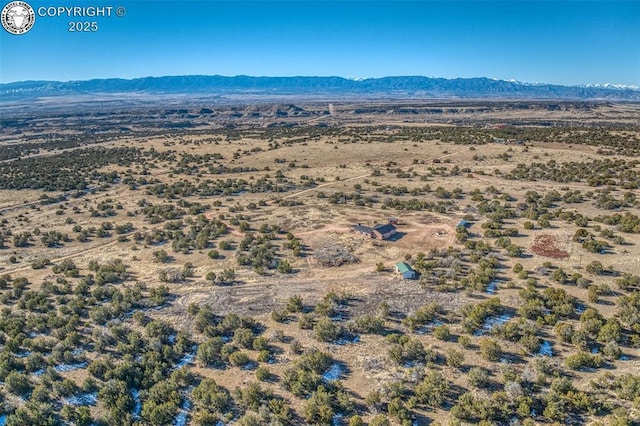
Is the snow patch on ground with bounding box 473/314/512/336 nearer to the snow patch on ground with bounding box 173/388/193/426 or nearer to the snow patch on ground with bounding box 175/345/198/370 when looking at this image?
the snow patch on ground with bounding box 173/388/193/426

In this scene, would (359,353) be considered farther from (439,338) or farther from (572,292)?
(572,292)

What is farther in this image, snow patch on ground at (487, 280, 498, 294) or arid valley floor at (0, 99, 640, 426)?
snow patch on ground at (487, 280, 498, 294)

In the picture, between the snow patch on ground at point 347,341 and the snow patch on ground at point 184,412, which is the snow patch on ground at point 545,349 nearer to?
the snow patch on ground at point 347,341

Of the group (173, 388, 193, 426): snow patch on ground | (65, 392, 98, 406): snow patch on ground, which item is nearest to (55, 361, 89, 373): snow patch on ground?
(65, 392, 98, 406): snow patch on ground

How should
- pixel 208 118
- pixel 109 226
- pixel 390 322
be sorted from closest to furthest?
pixel 390 322 → pixel 109 226 → pixel 208 118

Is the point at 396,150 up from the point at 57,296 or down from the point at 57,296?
up

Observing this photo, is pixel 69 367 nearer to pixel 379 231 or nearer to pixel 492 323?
pixel 492 323

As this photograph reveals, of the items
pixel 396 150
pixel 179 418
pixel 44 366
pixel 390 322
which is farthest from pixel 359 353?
pixel 396 150

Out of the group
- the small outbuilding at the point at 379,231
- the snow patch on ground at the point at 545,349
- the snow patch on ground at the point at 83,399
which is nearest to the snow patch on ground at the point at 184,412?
the snow patch on ground at the point at 83,399

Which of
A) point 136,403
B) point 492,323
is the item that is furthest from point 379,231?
point 136,403
